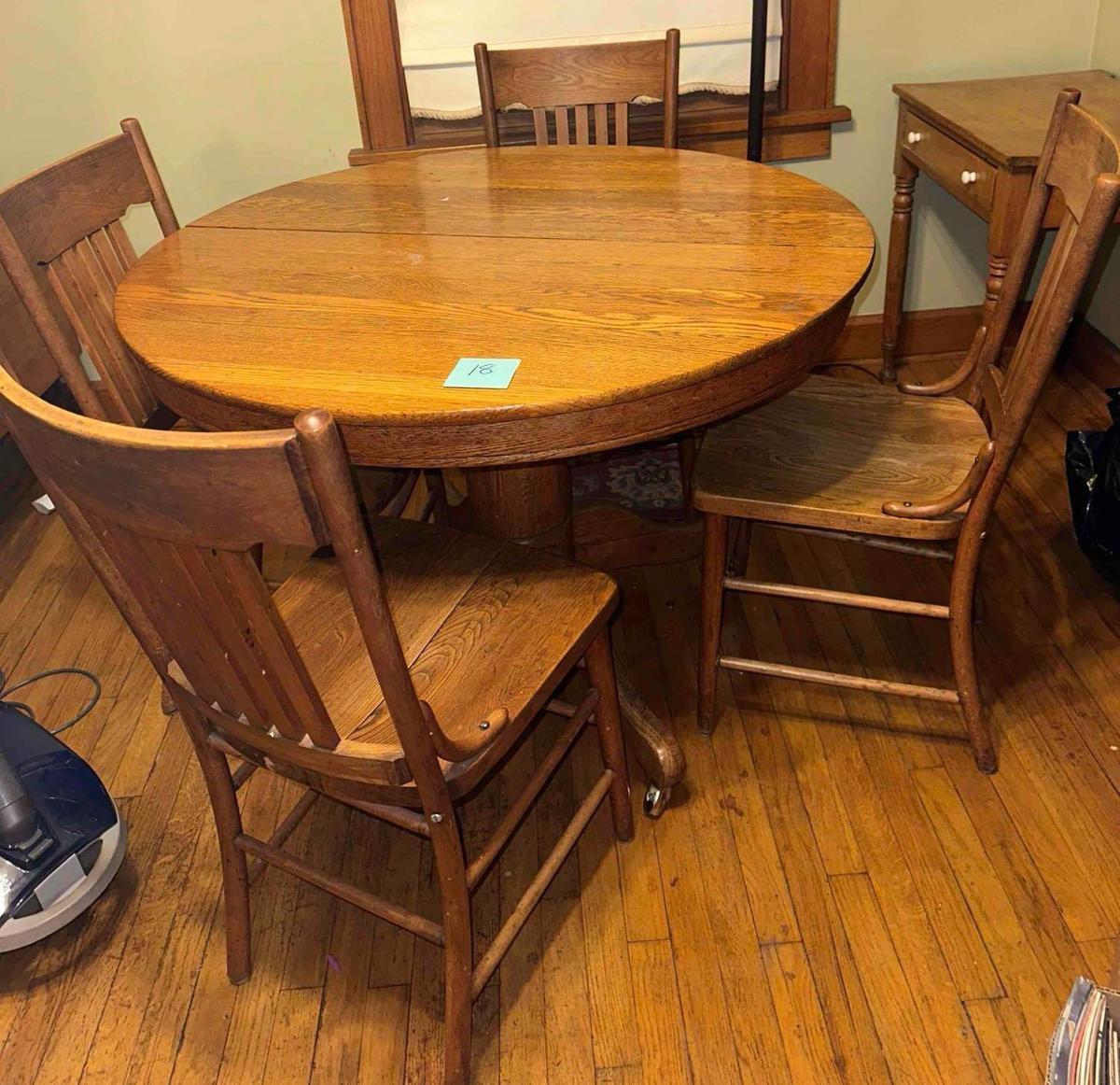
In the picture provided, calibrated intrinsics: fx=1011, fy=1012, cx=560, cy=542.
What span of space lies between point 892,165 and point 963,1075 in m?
2.10

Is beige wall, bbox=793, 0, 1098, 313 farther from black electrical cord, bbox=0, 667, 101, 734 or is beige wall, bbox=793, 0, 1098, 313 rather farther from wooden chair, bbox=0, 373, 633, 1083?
black electrical cord, bbox=0, 667, 101, 734

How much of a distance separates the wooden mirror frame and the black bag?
1000mm

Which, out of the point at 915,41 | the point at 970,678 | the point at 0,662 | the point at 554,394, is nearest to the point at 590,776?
the point at 970,678

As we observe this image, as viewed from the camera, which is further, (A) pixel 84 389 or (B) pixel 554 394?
(A) pixel 84 389

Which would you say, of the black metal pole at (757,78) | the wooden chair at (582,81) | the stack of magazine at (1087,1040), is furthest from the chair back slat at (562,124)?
the stack of magazine at (1087,1040)

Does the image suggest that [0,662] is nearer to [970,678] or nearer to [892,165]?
[970,678]

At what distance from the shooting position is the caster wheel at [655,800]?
1569mm

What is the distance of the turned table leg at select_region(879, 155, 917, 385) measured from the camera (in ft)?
7.92

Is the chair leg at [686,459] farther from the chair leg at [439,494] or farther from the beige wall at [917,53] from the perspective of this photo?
the beige wall at [917,53]

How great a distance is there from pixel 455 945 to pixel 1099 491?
1.44 meters

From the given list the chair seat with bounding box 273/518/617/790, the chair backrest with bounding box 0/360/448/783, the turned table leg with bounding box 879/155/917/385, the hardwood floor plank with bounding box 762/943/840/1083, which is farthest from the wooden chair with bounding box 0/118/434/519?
the turned table leg with bounding box 879/155/917/385

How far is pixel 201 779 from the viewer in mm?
1747

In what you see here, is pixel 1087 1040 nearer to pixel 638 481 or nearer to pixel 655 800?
pixel 655 800

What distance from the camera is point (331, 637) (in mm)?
1253
